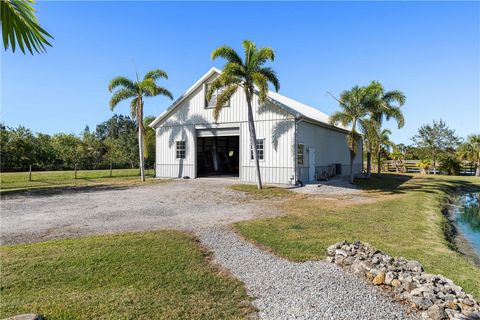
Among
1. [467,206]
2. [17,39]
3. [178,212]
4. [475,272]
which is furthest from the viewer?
[467,206]

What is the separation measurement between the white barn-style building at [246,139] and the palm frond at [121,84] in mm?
2857

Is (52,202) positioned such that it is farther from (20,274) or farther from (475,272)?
(475,272)

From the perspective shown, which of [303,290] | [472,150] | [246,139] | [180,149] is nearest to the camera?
[303,290]

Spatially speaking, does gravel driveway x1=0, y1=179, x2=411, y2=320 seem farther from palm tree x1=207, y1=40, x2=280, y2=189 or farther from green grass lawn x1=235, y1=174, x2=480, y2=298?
palm tree x1=207, y1=40, x2=280, y2=189

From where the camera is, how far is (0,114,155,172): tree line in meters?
19.2

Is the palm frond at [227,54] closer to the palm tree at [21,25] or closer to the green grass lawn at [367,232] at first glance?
the green grass lawn at [367,232]

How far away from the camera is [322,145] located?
72.8 ft

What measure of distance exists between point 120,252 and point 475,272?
6.99 metres

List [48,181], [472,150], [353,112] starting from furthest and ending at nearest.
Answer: [472,150]
[48,181]
[353,112]

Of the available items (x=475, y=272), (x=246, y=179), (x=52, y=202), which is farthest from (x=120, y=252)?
(x=246, y=179)

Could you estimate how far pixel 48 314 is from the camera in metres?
3.76

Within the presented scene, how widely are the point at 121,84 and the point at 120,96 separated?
0.83m

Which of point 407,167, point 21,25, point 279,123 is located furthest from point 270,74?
point 407,167

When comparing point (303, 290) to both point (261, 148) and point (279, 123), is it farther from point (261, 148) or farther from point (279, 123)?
point (261, 148)
